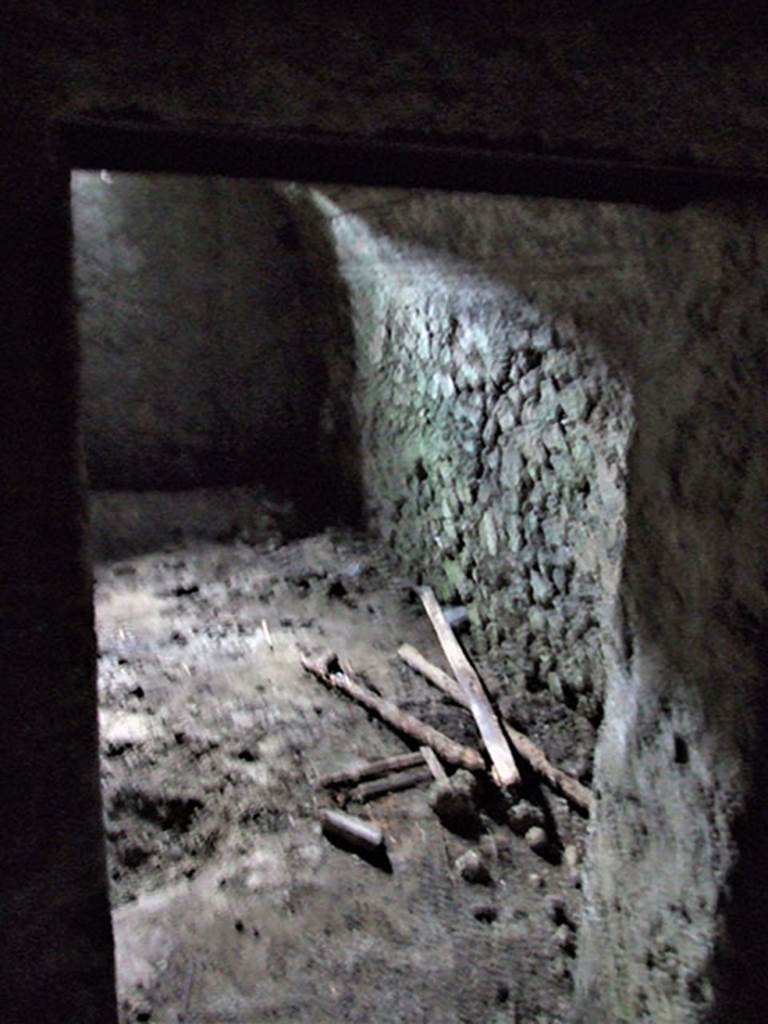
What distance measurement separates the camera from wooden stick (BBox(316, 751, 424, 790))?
2.55 meters

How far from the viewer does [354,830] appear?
7.59 ft

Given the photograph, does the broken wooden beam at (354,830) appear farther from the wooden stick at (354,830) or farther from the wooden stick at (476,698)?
the wooden stick at (476,698)

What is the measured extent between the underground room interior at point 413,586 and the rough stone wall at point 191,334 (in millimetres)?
18

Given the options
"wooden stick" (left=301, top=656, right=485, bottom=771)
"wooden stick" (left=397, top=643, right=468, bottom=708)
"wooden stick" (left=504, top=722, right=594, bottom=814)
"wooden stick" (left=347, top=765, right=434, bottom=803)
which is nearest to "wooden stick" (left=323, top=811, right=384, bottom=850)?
"wooden stick" (left=347, top=765, right=434, bottom=803)

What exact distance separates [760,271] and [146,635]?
285 cm

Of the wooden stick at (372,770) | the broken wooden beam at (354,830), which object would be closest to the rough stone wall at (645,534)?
the wooden stick at (372,770)

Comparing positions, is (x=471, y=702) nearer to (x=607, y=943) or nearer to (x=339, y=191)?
(x=607, y=943)

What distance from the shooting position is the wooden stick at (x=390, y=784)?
99.1 inches

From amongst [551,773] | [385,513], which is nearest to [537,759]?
[551,773]

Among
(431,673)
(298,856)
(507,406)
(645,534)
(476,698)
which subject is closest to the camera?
(645,534)

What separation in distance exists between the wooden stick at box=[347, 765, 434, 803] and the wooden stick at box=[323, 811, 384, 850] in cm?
12

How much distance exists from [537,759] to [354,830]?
2.14 ft

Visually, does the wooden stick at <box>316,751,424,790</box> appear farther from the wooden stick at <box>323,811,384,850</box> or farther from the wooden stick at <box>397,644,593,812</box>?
the wooden stick at <box>397,644,593,812</box>

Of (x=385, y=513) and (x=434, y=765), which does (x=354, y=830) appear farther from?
(x=385, y=513)
